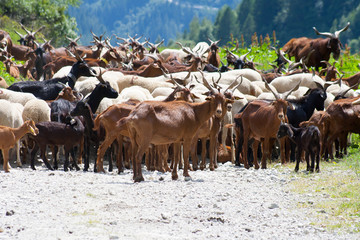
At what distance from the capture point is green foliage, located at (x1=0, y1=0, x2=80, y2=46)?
156 ft

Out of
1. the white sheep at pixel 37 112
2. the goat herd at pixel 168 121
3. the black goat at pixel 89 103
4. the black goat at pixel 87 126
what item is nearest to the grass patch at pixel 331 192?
the goat herd at pixel 168 121

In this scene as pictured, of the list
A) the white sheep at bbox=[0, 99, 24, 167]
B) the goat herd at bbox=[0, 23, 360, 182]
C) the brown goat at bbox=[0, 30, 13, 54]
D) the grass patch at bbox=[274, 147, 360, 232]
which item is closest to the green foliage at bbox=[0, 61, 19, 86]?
the goat herd at bbox=[0, 23, 360, 182]

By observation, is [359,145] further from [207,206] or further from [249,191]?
[207,206]

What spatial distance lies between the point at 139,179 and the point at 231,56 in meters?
18.6

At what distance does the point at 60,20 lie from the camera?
49.5 m

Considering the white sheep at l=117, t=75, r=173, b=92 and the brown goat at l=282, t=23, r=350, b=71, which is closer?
the white sheep at l=117, t=75, r=173, b=92

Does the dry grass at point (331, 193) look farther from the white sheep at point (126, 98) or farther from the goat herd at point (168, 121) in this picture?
the white sheep at point (126, 98)

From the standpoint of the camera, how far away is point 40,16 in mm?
48812

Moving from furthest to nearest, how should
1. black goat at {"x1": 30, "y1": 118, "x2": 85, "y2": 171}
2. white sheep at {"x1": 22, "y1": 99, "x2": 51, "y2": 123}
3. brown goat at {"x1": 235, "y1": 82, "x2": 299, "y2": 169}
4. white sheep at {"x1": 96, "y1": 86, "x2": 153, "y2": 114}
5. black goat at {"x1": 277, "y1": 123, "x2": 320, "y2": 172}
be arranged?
white sheep at {"x1": 96, "y1": 86, "x2": 153, "y2": 114} < white sheep at {"x1": 22, "y1": 99, "x2": 51, "y2": 123} < brown goat at {"x1": 235, "y1": 82, "x2": 299, "y2": 169} < black goat at {"x1": 30, "y1": 118, "x2": 85, "y2": 171} < black goat at {"x1": 277, "y1": 123, "x2": 320, "y2": 172}

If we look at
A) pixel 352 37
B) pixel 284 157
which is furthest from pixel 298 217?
pixel 352 37

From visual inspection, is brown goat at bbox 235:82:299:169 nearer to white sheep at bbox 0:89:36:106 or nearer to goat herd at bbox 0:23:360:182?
goat herd at bbox 0:23:360:182

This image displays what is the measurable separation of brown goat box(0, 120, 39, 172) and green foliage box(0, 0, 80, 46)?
34.4 m

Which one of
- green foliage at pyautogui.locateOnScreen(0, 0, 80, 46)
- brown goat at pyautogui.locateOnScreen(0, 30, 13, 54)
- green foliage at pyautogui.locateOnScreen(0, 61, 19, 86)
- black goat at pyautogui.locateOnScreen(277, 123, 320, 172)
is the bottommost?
black goat at pyautogui.locateOnScreen(277, 123, 320, 172)

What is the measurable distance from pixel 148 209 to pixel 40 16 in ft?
134
